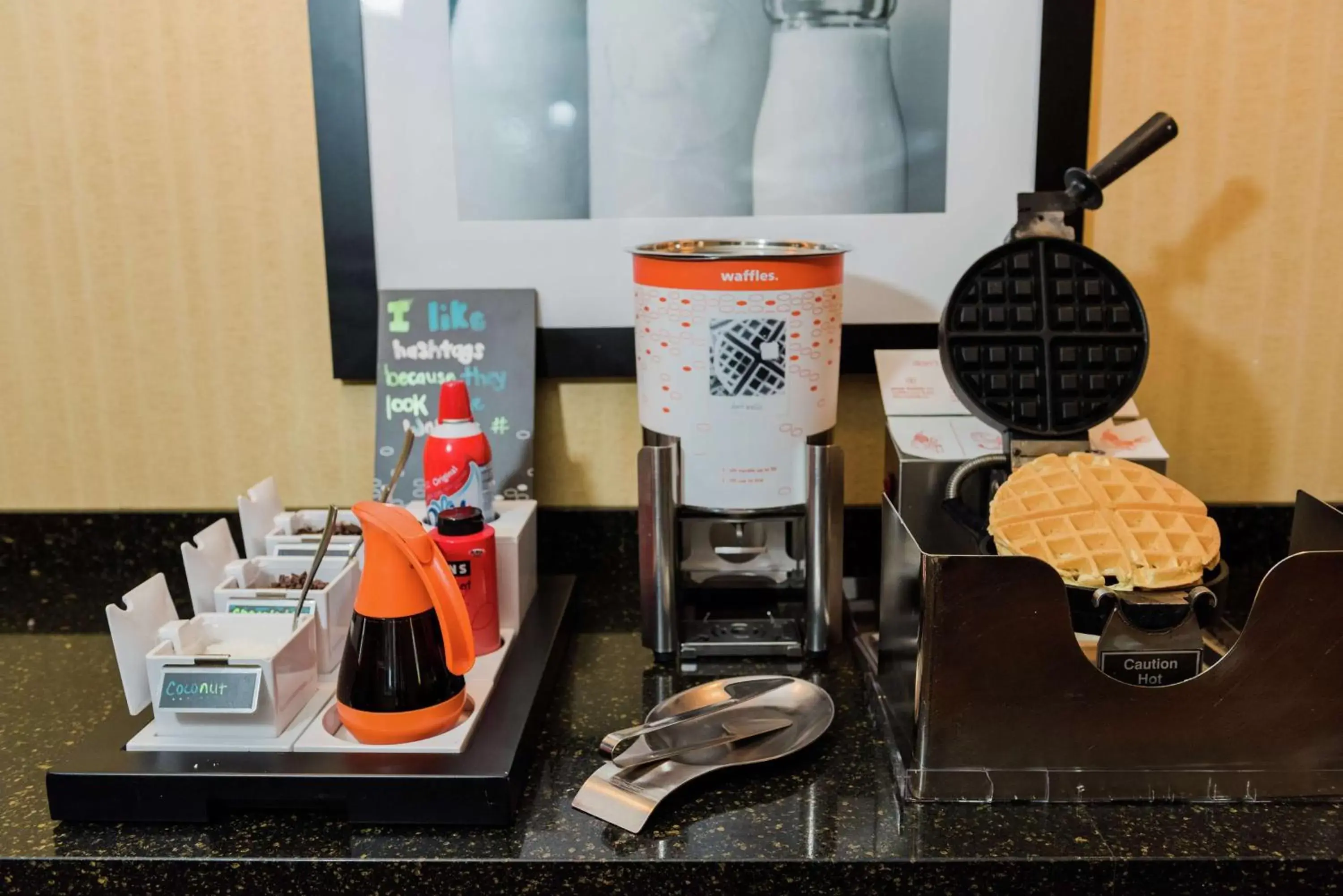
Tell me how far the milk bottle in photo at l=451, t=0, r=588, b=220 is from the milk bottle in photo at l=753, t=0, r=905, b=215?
20cm

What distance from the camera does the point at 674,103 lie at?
1.20 m

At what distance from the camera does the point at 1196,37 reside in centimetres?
119

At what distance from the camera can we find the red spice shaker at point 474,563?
1.01 meters

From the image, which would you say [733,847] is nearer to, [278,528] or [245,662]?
[245,662]

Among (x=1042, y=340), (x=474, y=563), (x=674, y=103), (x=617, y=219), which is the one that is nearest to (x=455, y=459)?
(x=474, y=563)

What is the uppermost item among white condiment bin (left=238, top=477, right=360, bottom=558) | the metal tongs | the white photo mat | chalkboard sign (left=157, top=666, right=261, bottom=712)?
the white photo mat

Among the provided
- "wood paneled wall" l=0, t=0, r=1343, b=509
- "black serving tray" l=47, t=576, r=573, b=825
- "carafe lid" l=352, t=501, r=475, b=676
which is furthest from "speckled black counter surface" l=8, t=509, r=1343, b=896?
"wood paneled wall" l=0, t=0, r=1343, b=509

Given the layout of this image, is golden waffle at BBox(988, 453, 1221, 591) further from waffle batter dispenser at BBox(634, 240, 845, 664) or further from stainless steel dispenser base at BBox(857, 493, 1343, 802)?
waffle batter dispenser at BBox(634, 240, 845, 664)

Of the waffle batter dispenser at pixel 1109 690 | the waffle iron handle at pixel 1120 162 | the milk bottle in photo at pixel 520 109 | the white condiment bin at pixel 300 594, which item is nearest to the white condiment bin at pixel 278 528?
the white condiment bin at pixel 300 594

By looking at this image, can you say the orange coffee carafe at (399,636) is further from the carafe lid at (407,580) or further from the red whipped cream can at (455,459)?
the red whipped cream can at (455,459)

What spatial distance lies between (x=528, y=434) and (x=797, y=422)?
356mm

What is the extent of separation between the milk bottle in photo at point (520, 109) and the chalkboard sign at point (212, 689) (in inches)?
23.1

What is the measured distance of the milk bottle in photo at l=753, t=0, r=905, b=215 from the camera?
3.85ft

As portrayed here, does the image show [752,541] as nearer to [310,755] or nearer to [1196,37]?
[310,755]
